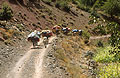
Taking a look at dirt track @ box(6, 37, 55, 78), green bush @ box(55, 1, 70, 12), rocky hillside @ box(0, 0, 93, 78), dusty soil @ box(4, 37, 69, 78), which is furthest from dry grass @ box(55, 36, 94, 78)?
green bush @ box(55, 1, 70, 12)

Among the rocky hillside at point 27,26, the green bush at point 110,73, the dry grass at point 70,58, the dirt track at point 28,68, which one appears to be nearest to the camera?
the dirt track at point 28,68

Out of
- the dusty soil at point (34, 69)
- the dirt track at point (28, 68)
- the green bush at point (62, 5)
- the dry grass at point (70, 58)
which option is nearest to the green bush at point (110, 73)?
the dry grass at point (70, 58)

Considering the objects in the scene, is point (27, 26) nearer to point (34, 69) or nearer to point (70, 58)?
point (70, 58)

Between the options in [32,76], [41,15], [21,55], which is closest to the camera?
[32,76]

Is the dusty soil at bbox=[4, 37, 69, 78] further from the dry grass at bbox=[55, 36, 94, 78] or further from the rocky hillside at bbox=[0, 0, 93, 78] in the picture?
the dry grass at bbox=[55, 36, 94, 78]

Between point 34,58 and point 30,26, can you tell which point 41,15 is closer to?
point 30,26

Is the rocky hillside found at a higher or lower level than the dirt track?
lower

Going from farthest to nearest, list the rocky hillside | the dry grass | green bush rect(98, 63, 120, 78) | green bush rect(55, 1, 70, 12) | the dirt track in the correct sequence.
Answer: green bush rect(55, 1, 70, 12), the rocky hillside, the dry grass, green bush rect(98, 63, 120, 78), the dirt track

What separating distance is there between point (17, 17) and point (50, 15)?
12339 mm

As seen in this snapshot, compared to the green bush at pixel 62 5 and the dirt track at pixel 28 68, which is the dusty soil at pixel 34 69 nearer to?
the dirt track at pixel 28 68

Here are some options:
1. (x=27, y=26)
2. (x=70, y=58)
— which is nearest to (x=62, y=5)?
(x=27, y=26)

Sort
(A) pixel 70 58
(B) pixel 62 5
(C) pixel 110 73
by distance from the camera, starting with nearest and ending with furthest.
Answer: (C) pixel 110 73
(A) pixel 70 58
(B) pixel 62 5

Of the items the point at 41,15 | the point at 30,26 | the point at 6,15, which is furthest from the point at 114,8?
the point at 6,15

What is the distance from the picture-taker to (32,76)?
946cm
